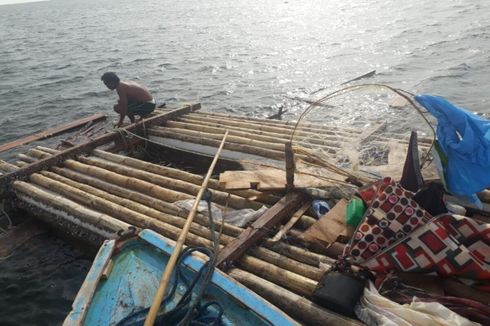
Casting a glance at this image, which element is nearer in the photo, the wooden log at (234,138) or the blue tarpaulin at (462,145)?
the blue tarpaulin at (462,145)

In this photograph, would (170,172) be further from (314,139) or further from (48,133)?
(48,133)

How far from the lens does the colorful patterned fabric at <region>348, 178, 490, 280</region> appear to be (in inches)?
161

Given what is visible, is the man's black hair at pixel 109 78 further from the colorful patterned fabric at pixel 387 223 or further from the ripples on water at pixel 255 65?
the colorful patterned fabric at pixel 387 223

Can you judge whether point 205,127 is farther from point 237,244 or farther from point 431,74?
point 431,74

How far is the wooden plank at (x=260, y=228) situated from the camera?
5090 mm

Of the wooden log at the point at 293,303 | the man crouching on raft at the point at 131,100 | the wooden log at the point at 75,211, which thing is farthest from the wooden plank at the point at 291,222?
the man crouching on raft at the point at 131,100

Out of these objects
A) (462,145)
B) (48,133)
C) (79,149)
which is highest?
(462,145)

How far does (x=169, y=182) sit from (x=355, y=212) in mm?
3896

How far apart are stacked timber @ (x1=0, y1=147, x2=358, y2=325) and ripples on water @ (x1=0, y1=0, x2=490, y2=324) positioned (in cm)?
142

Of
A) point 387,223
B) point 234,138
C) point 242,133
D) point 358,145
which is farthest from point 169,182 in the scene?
point 387,223

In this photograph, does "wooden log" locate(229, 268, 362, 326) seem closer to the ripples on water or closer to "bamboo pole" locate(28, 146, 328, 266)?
"bamboo pole" locate(28, 146, 328, 266)

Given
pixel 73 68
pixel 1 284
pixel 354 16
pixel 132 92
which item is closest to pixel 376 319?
pixel 1 284

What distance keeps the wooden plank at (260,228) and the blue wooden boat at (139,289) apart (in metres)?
0.58

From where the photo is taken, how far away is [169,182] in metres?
7.42
